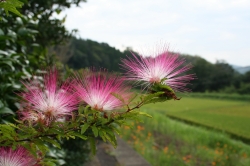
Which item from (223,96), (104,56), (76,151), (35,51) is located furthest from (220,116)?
(104,56)

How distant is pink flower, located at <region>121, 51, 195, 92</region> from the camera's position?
0.74 m

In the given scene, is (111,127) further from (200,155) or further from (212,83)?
(212,83)

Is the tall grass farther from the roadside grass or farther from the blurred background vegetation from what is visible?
the blurred background vegetation

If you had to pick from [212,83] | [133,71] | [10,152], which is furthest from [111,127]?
[212,83]

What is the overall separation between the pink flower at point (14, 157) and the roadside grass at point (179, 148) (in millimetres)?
3738

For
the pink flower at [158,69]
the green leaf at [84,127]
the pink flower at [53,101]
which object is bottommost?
the green leaf at [84,127]

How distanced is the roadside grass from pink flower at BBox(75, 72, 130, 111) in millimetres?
3826

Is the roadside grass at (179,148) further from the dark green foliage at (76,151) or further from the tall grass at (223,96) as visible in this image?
the tall grass at (223,96)

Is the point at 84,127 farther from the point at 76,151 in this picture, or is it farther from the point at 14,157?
the point at 76,151

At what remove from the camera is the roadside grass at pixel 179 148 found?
179 inches

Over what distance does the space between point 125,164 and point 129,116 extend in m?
3.01

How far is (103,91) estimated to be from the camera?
28.5 inches

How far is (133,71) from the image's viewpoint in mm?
757

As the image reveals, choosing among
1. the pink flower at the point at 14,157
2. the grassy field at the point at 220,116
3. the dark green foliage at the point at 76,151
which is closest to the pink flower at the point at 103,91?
the pink flower at the point at 14,157
